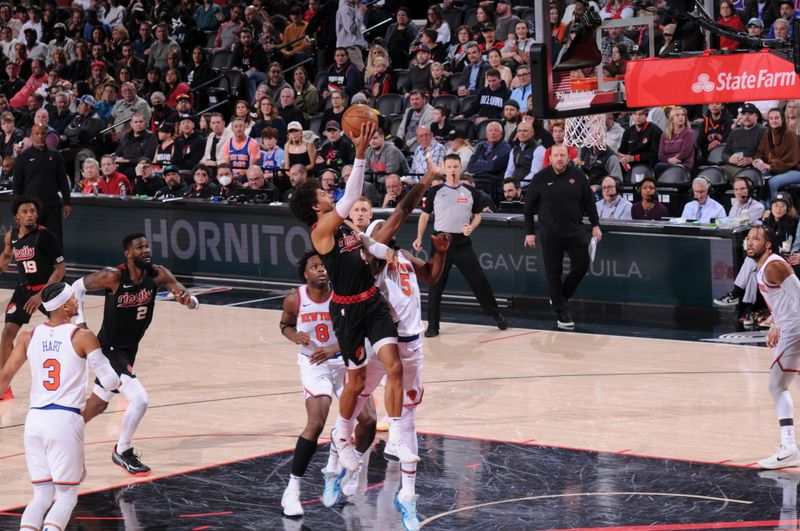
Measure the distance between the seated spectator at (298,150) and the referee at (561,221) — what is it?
15.2 feet

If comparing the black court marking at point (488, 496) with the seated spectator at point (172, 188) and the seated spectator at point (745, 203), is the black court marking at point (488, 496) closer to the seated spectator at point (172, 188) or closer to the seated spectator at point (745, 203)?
the seated spectator at point (745, 203)

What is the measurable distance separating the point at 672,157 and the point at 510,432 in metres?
7.41

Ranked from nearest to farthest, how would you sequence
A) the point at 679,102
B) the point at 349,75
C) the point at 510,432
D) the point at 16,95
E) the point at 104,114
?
the point at 510,432 < the point at 679,102 < the point at 349,75 < the point at 104,114 < the point at 16,95

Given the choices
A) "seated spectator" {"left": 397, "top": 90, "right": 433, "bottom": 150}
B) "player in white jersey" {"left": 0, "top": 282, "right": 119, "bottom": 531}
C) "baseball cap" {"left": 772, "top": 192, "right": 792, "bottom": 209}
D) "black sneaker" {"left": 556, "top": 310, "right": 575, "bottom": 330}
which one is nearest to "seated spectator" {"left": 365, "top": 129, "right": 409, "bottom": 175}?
"seated spectator" {"left": 397, "top": 90, "right": 433, "bottom": 150}

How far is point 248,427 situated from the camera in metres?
11.8

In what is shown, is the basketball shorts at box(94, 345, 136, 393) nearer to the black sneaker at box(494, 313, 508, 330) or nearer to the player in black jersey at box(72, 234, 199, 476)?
the player in black jersey at box(72, 234, 199, 476)

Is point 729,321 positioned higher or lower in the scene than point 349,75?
lower

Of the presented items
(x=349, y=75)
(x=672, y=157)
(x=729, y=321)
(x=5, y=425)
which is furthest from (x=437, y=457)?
(x=349, y=75)

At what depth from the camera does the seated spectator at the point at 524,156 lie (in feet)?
59.6

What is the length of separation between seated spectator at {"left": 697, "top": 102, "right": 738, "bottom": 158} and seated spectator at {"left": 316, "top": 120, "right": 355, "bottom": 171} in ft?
17.0

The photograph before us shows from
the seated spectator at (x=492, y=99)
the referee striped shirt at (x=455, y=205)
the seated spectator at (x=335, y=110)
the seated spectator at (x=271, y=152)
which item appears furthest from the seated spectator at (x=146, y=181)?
the referee striped shirt at (x=455, y=205)

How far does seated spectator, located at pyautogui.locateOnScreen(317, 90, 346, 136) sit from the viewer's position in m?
21.0

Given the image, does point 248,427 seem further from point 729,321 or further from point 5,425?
point 729,321

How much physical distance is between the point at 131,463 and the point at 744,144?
33.1 ft
